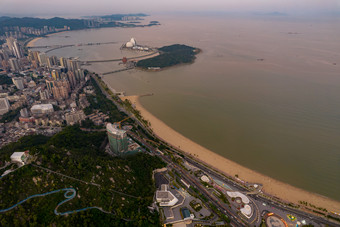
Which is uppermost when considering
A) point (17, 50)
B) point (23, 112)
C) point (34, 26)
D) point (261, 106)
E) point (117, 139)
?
point (34, 26)

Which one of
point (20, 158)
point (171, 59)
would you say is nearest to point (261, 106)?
point (171, 59)

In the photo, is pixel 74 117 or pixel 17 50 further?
pixel 17 50

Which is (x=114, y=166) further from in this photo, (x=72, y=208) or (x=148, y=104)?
(x=148, y=104)

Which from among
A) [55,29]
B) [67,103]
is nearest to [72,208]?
[67,103]

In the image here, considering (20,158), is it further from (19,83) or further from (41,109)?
(19,83)

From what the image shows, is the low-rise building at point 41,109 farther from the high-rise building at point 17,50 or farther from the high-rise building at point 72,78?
the high-rise building at point 17,50

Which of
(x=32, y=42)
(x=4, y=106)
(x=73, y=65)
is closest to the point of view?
(x=4, y=106)
